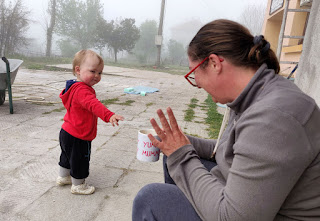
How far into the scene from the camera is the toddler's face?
220 cm

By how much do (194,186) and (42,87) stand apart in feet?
23.5

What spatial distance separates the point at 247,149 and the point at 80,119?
159 cm

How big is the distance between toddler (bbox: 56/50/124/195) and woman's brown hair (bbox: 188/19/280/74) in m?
1.17

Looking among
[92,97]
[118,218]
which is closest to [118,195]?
[118,218]

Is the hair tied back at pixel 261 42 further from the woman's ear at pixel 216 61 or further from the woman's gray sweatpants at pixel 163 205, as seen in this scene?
the woman's gray sweatpants at pixel 163 205

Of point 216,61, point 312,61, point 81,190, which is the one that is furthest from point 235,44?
point 312,61

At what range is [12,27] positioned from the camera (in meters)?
19.9

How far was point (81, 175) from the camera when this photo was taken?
2.17 m

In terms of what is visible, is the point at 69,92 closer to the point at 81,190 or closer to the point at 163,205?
the point at 81,190

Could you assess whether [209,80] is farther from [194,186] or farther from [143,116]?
[143,116]

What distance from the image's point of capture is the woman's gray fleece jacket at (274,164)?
79 cm

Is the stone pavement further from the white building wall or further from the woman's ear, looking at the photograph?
the white building wall

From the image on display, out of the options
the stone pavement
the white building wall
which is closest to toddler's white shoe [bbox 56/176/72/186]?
the stone pavement

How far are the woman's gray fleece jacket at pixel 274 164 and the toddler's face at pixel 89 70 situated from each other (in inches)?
60.6
